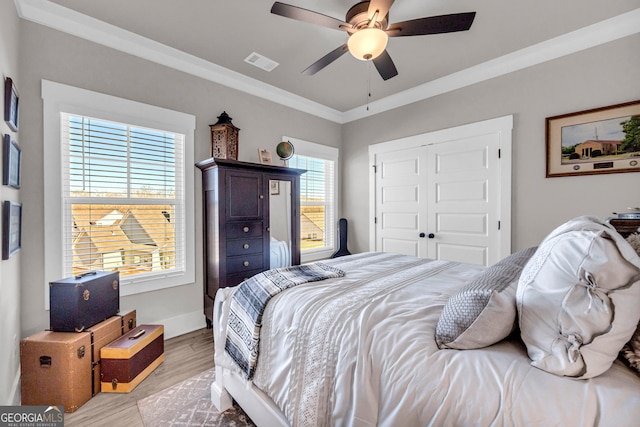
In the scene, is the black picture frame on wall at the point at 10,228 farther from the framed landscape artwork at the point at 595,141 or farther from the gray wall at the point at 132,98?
the framed landscape artwork at the point at 595,141

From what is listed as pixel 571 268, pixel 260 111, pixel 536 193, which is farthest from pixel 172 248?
pixel 536 193

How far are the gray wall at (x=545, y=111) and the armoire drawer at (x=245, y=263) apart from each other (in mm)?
2520

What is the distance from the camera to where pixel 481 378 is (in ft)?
2.54

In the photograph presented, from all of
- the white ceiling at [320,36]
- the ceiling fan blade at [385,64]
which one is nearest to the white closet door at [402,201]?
the white ceiling at [320,36]

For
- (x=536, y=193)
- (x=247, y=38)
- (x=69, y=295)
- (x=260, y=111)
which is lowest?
(x=69, y=295)

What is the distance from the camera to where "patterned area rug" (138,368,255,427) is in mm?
1603

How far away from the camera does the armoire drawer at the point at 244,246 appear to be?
2.59m

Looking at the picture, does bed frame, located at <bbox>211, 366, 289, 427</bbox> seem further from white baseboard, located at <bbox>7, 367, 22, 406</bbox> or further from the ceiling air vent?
the ceiling air vent

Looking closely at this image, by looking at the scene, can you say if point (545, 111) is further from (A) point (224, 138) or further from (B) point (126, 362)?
(B) point (126, 362)

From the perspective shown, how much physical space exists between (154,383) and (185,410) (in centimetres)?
44

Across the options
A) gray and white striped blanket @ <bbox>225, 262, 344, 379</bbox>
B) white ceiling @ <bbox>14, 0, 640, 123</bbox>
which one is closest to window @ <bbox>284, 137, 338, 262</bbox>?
white ceiling @ <bbox>14, 0, 640, 123</bbox>

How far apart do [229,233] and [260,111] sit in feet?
5.43

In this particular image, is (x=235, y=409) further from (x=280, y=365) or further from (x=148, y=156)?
(x=148, y=156)

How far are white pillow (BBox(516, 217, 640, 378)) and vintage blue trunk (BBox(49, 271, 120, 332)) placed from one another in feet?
7.95
